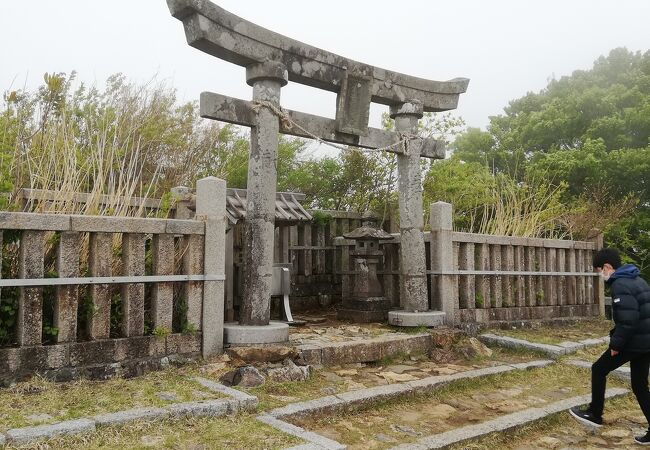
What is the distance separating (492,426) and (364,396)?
1.17 m

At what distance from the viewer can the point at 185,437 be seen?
11.9 ft

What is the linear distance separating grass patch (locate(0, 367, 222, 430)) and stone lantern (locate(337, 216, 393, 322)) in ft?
13.0

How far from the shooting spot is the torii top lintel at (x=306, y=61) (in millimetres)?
5699

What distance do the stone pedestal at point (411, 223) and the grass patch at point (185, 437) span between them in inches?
160

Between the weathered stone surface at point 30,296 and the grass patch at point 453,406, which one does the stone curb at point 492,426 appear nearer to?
the grass patch at point 453,406

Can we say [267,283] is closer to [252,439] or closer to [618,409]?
[252,439]

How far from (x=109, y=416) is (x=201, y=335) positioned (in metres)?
1.93

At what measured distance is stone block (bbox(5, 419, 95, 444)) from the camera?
3.22m

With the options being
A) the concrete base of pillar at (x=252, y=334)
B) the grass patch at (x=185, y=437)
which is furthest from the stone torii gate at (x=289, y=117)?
the grass patch at (x=185, y=437)

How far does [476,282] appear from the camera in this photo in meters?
8.53

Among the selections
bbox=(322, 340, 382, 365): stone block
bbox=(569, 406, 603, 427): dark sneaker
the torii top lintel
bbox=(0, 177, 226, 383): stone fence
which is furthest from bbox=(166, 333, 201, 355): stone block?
bbox=(569, 406, 603, 427): dark sneaker

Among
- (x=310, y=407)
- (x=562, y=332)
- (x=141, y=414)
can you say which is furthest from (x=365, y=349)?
(x=562, y=332)

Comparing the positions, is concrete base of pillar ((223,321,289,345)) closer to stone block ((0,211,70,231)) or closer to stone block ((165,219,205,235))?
stone block ((165,219,205,235))

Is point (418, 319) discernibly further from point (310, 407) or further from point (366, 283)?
point (310, 407)
